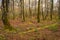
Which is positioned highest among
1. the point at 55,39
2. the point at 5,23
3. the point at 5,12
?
the point at 5,12

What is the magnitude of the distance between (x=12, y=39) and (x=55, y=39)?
10.5 ft

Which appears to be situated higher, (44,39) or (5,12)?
(5,12)

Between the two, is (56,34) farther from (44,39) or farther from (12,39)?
(12,39)

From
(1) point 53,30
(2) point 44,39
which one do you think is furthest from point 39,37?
(1) point 53,30

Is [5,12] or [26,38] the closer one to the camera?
[26,38]

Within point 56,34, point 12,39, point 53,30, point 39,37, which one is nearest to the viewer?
point 12,39

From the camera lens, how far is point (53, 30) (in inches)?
551

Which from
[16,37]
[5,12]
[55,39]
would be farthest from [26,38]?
[5,12]

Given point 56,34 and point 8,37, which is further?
point 56,34

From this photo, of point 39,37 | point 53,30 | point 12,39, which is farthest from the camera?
point 53,30

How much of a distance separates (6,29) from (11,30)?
17.7 inches

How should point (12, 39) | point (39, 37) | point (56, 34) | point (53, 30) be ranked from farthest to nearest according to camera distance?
1. point (53, 30)
2. point (56, 34)
3. point (39, 37)
4. point (12, 39)

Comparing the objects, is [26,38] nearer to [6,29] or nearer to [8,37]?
[8,37]

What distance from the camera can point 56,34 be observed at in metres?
12.9
